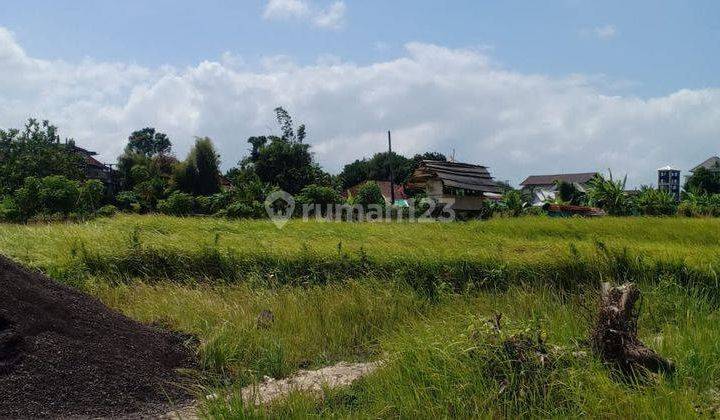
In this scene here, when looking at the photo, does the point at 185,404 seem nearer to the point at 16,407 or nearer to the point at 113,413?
the point at 113,413

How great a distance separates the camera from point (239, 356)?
573 centimetres

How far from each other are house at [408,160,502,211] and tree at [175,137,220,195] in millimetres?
13246

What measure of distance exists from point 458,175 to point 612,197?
6286 millimetres

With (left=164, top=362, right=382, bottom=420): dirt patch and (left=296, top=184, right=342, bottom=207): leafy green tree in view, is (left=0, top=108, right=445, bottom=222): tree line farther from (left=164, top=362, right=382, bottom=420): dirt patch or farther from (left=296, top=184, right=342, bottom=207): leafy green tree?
(left=164, top=362, right=382, bottom=420): dirt patch

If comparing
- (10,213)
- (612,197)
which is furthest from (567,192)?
(10,213)

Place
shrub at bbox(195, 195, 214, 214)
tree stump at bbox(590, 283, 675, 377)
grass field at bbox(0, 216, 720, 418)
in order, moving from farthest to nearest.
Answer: shrub at bbox(195, 195, 214, 214) → tree stump at bbox(590, 283, 675, 377) → grass field at bbox(0, 216, 720, 418)

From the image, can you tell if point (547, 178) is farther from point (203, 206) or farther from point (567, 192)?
point (203, 206)

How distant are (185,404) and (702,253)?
25.2 feet

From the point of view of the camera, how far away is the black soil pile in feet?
15.2

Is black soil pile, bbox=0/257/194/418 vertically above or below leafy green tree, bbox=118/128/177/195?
below

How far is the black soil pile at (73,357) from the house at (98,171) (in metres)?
30.0

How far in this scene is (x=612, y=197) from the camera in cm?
2072

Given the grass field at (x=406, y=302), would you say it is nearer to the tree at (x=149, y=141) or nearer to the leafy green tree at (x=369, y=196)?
the leafy green tree at (x=369, y=196)

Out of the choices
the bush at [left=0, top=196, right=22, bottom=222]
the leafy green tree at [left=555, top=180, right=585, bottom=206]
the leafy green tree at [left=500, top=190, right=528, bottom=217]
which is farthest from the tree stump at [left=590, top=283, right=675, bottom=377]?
the leafy green tree at [left=555, top=180, right=585, bottom=206]
